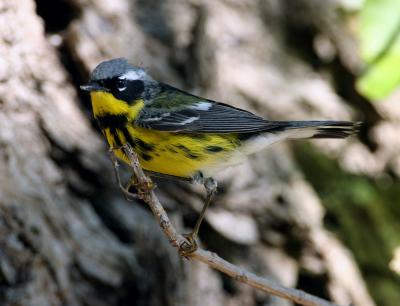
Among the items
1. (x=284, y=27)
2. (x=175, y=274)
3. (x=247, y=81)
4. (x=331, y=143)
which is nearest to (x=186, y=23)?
(x=247, y=81)

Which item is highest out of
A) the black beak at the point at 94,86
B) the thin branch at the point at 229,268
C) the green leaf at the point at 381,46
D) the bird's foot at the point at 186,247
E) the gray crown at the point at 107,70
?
the green leaf at the point at 381,46

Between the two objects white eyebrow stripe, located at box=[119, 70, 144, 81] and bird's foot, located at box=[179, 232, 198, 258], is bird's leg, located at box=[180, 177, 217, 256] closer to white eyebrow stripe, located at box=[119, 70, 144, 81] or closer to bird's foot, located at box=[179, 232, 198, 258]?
bird's foot, located at box=[179, 232, 198, 258]

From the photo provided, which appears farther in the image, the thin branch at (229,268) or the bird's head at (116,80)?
the bird's head at (116,80)

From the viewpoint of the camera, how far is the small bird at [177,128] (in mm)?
2963

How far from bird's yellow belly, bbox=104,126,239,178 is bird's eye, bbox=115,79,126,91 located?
21 cm

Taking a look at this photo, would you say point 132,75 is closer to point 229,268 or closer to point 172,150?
point 172,150

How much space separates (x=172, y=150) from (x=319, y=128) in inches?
27.0

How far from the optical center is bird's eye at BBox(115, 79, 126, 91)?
3061mm

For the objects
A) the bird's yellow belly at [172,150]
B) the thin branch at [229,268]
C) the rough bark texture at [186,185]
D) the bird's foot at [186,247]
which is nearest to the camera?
the thin branch at [229,268]

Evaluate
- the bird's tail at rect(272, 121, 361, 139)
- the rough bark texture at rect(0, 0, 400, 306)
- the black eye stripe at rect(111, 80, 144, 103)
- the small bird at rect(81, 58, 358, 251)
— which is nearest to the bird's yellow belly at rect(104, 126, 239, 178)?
the small bird at rect(81, 58, 358, 251)

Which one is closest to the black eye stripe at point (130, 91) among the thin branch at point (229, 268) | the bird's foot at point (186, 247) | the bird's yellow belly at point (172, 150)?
the bird's yellow belly at point (172, 150)

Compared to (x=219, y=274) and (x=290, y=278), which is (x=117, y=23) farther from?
(x=290, y=278)

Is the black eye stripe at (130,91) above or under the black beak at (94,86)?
above

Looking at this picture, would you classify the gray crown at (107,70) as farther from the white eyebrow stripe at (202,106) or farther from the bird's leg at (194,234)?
the bird's leg at (194,234)
